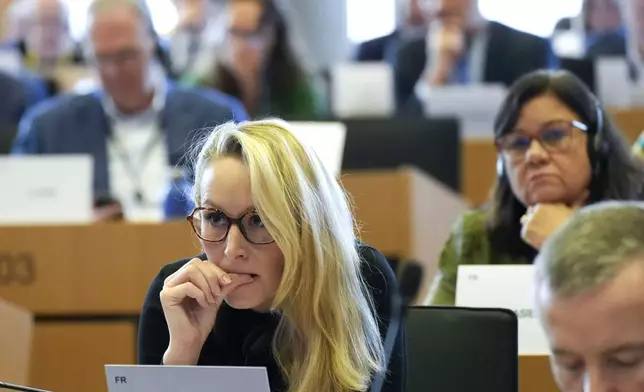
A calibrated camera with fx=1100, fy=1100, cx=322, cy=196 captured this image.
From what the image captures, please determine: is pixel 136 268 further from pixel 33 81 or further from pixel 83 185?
pixel 33 81

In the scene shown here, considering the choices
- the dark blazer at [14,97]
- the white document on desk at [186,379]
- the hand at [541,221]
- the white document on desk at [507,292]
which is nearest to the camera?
the white document on desk at [186,379]

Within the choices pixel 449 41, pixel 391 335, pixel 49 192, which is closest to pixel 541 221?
pixel 391 335

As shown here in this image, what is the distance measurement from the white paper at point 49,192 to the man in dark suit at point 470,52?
77.4 inches

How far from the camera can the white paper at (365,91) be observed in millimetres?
4246

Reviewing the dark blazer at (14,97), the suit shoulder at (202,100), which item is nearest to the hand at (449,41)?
the suit shoulder at (202,100)

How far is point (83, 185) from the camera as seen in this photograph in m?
3.21

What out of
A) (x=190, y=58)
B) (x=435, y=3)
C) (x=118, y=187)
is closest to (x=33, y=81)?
A: (x=190, y=58)

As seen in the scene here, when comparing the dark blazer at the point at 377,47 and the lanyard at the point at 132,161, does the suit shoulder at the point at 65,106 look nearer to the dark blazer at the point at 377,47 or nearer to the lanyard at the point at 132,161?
the lanyard at the point at 132,161

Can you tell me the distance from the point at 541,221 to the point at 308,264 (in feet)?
2.55

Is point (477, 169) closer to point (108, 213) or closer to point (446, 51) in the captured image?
point (446, 51)

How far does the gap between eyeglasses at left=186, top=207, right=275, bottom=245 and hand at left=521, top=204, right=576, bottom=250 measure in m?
0.81

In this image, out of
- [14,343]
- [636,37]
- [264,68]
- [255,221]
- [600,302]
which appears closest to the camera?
[600,302]

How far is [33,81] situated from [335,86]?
1.62m

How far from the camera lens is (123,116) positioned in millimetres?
4027
